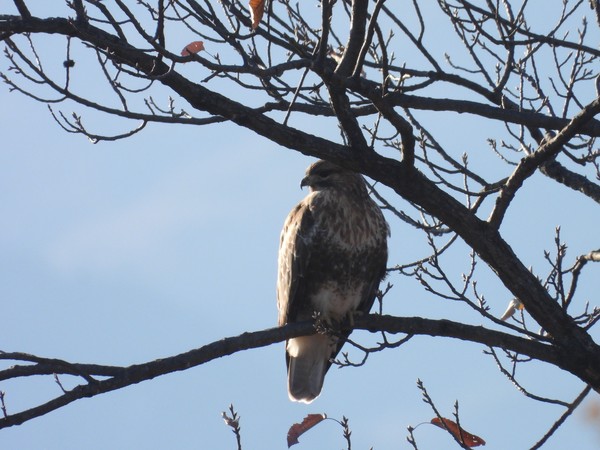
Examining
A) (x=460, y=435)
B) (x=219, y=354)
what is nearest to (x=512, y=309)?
(x=460, y=435)

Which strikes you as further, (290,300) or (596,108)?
(290,300)

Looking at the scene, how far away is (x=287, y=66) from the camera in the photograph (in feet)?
12.8

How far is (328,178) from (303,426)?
190cm

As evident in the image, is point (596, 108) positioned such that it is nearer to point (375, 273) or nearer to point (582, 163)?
point (582, 163)

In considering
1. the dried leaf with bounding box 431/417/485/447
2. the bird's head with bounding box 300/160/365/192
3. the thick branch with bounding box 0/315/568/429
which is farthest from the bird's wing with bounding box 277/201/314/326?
the dried leaf with bounding box 431/417/485/447

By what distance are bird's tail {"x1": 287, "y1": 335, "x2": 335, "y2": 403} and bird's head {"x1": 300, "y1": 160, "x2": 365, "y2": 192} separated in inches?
37.9

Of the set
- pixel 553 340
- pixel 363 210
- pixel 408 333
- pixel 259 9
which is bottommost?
pixel 553 340

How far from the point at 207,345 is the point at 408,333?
0.96 metres

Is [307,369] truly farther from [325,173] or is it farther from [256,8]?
[256,8]

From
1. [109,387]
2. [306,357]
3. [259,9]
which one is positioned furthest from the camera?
[306,357]

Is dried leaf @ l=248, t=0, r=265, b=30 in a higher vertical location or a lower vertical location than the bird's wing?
lower

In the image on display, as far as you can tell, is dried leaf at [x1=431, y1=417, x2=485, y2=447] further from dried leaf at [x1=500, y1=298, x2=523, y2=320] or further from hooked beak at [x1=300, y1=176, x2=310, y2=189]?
hooked beak at [x1=300, y1=176, x2=310, y2=189]

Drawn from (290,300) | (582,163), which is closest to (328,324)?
(290,300)

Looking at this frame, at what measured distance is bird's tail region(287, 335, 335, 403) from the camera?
6.23 meters
